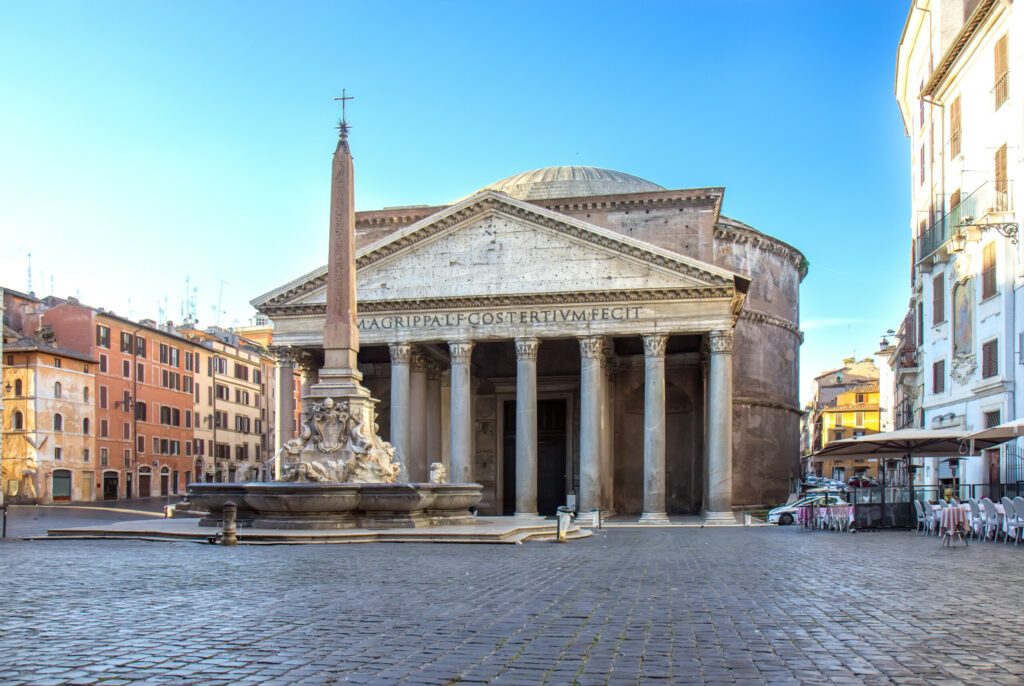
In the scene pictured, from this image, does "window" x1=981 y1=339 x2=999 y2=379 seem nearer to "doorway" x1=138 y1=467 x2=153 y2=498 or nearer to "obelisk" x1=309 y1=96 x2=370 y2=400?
"obelisk" x1=309 y1=96 x2=370 y2=400

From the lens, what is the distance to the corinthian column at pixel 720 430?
104 feet

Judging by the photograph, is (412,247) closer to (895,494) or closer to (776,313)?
(895,494)

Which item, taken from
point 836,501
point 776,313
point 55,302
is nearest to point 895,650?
point 836,501

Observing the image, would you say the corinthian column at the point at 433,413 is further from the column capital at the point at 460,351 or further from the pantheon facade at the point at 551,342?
the column capital at the point at 460,351

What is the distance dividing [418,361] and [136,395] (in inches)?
1051

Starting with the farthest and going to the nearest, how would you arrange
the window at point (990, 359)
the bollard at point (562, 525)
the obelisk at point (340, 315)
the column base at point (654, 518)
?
the column base at point (654, 518) < the window at point (990, 359) < the bollard at point (562, 525) < the obelisk at point (340, 315)

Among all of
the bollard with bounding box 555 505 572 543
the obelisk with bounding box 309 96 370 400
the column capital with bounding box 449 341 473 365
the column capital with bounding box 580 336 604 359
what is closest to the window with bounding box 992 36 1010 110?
the bollard with bounding box 555 505 572 543

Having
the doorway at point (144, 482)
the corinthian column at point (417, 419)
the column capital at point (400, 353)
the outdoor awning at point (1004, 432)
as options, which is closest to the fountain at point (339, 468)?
the outdoor awning at point (1004, 432)

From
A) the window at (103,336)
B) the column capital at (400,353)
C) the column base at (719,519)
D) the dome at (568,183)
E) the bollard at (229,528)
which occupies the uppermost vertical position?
the dome at (568,183)

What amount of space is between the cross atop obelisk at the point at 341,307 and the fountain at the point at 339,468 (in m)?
0.02

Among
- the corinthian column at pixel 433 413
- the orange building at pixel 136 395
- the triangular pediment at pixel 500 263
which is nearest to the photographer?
the triangular pediment at pixel 500 263

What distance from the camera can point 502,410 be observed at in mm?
40812

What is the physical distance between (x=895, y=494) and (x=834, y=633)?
65.3 feet

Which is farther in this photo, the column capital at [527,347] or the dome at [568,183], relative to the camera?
the dome at [568,183]
